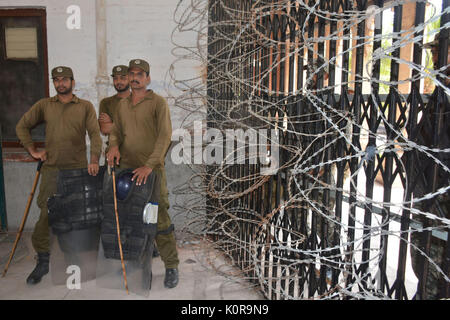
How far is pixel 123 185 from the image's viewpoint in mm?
3209

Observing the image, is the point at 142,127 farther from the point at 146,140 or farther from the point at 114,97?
the point at 114,97

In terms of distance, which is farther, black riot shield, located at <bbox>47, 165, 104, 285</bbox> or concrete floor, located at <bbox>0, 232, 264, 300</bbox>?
black riot shield, located at <bbox>47, 165, 104, 285</bbox>

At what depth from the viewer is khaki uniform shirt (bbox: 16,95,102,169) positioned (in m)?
3.77

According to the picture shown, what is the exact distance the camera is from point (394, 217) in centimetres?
171

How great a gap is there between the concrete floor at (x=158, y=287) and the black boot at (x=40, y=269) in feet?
0.17

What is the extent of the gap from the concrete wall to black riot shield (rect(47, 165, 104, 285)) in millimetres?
1429

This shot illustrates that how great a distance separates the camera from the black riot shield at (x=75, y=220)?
3.43m

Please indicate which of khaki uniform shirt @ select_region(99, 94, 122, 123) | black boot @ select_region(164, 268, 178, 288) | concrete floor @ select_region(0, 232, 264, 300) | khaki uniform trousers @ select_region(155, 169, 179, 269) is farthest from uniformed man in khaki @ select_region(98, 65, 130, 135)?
black boot @ select_region(164, 268, 178, 288)

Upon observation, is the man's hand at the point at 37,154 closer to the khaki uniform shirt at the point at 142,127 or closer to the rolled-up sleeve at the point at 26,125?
the rolled-up sleeve at the point at 26,125

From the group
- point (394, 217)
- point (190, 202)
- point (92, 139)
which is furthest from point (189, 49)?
point (394, 217)

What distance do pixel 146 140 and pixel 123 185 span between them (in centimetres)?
55

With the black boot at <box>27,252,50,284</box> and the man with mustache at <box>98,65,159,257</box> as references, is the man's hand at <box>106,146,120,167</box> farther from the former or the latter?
the black boot at <box>27,252,50,284</box>

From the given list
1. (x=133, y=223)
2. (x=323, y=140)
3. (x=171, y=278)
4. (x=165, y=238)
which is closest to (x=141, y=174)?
(x=133, y=223)
